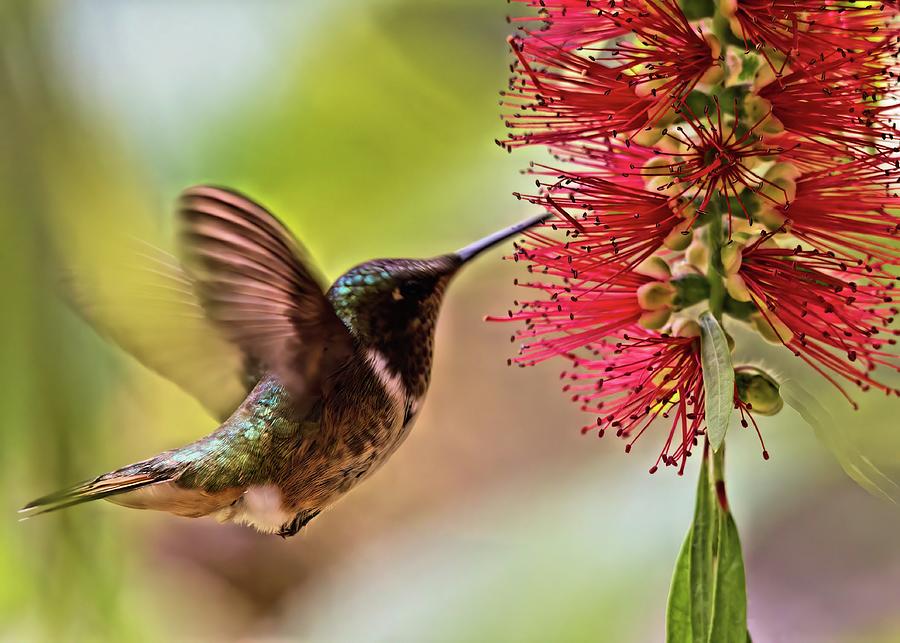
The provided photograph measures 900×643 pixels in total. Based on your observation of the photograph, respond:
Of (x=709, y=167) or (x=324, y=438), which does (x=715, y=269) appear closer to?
(x=709, y=167)

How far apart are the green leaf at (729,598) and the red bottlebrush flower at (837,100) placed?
386 millimetres

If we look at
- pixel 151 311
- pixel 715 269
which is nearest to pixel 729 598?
pixel 715 269

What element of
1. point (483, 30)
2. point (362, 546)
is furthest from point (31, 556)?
point (362, 546)

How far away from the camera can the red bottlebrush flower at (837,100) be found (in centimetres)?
89

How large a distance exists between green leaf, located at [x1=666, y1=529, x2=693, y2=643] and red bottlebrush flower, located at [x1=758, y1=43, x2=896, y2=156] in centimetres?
39

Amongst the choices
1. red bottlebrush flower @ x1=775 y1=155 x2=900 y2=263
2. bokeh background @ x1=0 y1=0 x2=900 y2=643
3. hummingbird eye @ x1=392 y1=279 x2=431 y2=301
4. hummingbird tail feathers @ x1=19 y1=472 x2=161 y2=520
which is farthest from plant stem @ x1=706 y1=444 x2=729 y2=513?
hummingbird tail feathers @ x1=19 y1=472 x2=161 y2=520

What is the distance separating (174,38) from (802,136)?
1123mm

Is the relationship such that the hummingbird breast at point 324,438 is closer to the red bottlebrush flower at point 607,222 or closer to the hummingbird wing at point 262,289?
the hummingbird wing at point 262,289

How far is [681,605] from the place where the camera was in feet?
2.82

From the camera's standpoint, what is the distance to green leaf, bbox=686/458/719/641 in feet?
2.74

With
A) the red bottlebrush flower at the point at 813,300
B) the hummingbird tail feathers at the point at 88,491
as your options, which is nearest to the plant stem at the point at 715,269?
the red bottlebrush flower at the point at 813,300

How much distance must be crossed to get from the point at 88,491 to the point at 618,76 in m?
0.65

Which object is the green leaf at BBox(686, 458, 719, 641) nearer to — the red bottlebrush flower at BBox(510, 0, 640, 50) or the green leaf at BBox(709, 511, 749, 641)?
the green leaf at BBox(709, 511, 749, 641)

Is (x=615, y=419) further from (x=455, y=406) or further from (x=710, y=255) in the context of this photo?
(x=455, y=406)
